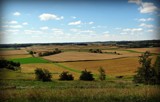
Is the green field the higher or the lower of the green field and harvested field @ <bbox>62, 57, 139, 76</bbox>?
the higher

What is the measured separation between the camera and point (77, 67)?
41969mm

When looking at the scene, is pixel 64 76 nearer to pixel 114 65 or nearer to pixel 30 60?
pixel 30 60

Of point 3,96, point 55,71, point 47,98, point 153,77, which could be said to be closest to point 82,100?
point 47,98

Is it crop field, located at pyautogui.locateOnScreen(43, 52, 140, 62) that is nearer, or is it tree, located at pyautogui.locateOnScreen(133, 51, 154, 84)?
tree, located at pyautogui.locateOnScreen(133, 51, 154, 84)

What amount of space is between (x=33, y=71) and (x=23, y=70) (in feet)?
5.73

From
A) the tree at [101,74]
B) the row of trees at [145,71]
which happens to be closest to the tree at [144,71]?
the row of trees at [145,71]

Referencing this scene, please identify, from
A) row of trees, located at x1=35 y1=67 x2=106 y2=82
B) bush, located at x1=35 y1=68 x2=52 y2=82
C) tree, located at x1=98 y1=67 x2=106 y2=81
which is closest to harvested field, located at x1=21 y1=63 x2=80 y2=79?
row of trees, located at x1=35 y1=67 x2=106 y2=82

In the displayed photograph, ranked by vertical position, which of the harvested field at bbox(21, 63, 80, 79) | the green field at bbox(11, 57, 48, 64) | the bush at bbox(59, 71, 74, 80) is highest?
the green field at bbox(11, 57, 48, 64)

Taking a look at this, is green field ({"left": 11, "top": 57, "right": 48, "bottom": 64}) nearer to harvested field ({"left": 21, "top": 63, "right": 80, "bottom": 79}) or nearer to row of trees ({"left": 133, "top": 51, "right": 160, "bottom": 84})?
harvested field ({"left": 21, "top": 63, "right": 80, "bottom": 79})

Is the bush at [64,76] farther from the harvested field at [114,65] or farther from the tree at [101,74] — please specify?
the tree at [101,74]

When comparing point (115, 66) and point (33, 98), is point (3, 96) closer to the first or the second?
point (33, 98)

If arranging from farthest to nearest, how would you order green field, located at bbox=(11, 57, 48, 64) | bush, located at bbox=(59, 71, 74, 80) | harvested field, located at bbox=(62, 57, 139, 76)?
harvested field, located at bbox=(62, 57, 139, 76)
green field, located at bbox=(11, 57, 48, 64)
bush, located at bbox=(59, 71, 74, 80)

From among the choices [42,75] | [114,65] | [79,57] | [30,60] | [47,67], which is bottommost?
[42,75]

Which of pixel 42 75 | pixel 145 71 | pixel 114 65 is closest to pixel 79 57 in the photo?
pixel 114 65
